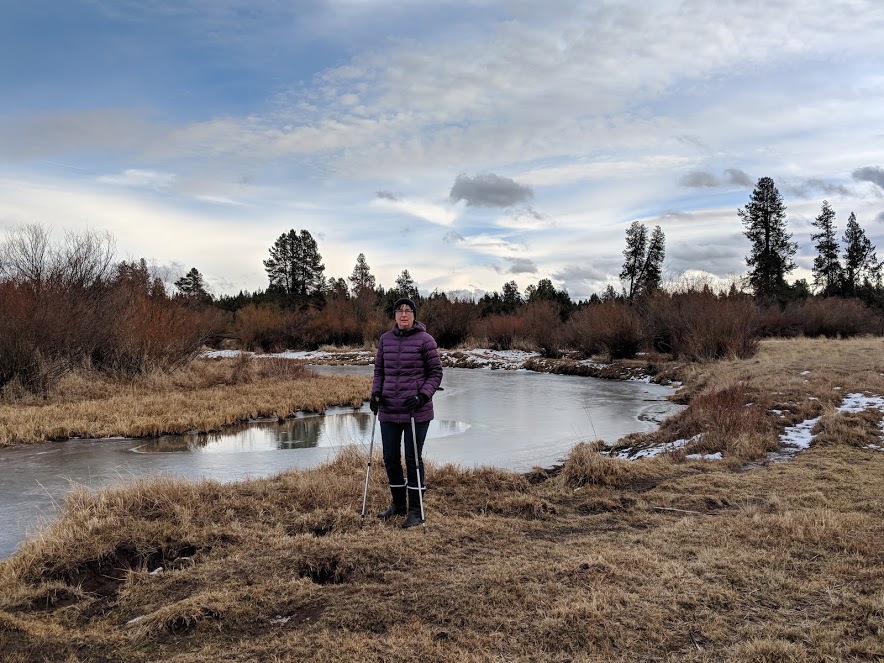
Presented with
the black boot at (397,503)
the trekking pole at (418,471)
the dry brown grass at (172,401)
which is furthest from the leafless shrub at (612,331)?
the trekking pole at (418,471)

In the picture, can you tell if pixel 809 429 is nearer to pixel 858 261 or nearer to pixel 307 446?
pixel 307 446

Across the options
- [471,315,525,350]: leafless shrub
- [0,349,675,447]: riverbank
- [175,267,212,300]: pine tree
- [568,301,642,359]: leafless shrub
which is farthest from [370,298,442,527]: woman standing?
[175,267,212,300]: pine tree

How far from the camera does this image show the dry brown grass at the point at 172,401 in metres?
13.3

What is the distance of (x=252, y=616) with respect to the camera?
421cm

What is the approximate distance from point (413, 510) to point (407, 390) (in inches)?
49.7

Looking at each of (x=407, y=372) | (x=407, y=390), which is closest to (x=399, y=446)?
(x=407, y=390)

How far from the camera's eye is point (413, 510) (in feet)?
20.4

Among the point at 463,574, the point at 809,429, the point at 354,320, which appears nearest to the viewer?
the point at 463,574

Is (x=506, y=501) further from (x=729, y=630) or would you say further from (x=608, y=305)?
(x=608, y=305)

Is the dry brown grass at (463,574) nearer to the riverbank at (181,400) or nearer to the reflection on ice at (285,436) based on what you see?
the reflection on ice at (285,436)

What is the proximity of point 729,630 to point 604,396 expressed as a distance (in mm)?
17865

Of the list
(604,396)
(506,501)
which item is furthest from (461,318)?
(506,501)

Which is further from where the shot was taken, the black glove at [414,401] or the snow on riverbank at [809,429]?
the snow on riverbank at [809,429]

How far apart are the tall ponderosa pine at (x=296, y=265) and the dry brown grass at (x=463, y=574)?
68.1 metres
